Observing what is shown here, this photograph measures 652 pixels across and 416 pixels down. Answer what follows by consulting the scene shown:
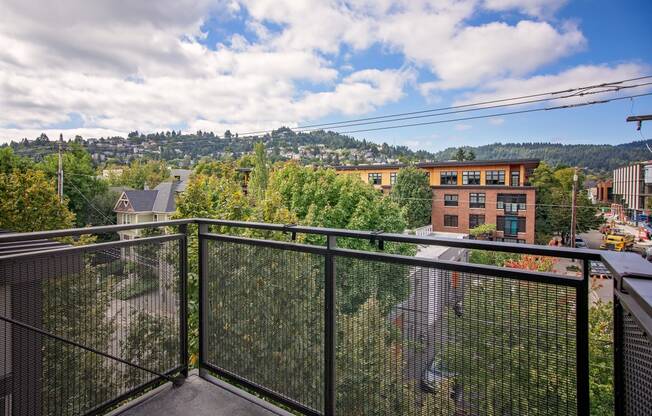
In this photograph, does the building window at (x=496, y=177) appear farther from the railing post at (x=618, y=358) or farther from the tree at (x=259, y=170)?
the railing post at (x=618, y=358)

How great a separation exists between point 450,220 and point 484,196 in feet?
8.99

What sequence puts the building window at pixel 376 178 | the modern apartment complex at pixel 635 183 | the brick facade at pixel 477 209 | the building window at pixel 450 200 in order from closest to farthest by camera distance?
the modern apartment complex at pixel 635 183 → the brick facade at pixel 477 209 → the building window at pixel 450 200 → the building window at pixel 376 178

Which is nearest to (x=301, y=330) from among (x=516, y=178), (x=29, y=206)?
(x=29, y=206)

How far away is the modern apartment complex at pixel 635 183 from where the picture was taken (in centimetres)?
693

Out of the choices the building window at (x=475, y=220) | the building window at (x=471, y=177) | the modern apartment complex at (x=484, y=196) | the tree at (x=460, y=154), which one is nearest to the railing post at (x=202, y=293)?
the modern apartment complex at (x=484, y=196)

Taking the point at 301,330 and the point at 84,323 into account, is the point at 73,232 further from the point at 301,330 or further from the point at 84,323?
the point at 301,330

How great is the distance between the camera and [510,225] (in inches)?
842

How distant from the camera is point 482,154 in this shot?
23.1m

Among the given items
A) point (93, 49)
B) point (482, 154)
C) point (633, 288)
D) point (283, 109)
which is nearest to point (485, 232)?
point (482, 154)

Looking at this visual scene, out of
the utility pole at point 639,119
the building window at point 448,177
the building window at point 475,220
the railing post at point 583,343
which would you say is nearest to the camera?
the railing post at point 583,343

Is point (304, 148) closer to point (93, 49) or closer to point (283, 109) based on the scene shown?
point (283, 109)

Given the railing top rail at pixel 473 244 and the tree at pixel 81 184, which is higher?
the tree at pixel 81 184

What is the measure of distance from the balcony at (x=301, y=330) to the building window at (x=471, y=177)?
77.9 ft

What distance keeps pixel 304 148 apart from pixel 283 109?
5130 millimetres
